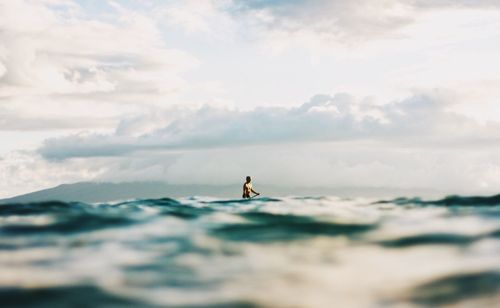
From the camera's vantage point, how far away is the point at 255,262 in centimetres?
888

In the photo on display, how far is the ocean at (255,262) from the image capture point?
712 centimetres

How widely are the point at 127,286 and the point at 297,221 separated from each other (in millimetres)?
6629

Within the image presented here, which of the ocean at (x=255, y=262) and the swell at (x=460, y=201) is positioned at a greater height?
the swell at (x=460, y=201)

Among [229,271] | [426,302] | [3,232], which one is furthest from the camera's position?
[3,232]

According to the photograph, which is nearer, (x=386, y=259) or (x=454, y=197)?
(x=386, y=259)

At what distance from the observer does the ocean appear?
7125 mm

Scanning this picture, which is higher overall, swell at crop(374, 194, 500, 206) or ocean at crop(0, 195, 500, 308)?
swell at crop(374, 194, 500, 206)

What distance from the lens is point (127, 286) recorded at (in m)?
7.68

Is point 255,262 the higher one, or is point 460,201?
point 460,201

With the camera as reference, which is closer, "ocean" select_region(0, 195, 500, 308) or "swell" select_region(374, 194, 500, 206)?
"ocean" select_region(0, 195, 500, 308)

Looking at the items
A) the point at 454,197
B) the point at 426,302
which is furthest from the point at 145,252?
the point at 454,197

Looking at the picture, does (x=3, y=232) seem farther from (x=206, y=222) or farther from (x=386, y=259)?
(x=386, y=259)

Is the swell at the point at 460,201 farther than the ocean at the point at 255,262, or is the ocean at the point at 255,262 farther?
the swell at the point at 460,201

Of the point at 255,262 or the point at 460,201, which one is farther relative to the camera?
the point at 460,201
